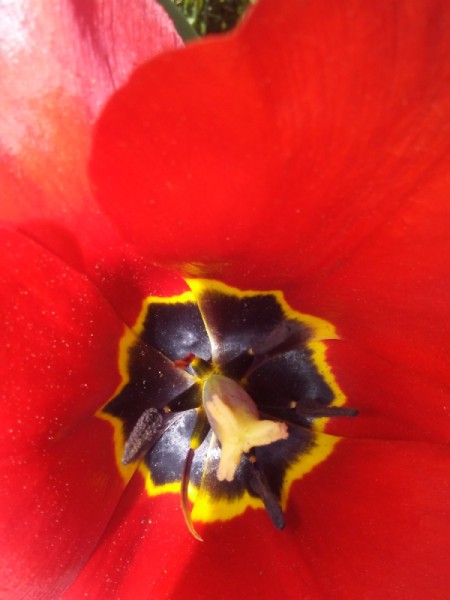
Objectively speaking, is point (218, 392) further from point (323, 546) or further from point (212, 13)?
point (212, 13)

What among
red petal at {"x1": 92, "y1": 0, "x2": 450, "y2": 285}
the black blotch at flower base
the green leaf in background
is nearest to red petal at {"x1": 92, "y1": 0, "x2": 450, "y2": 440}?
→ red petal at {"x1": 92, "y1": 0, "x2": 450, "y2": 285}

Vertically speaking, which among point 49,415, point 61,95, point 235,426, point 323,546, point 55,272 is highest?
point 61,95

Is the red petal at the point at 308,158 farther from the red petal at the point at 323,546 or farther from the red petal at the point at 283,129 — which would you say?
the red petal at the point at 323,546

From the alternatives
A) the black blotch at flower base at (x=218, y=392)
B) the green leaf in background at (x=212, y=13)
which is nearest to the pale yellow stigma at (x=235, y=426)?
the black blotch at flower base at (x=218, y=392)

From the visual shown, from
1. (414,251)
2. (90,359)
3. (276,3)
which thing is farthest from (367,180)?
(90,359)

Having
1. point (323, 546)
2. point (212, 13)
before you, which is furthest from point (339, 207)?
point (212, 13)

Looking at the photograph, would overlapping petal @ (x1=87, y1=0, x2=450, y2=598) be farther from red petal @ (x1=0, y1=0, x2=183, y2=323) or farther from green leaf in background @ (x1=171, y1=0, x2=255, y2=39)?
green leaf in background @ (x1=171, y1=0, x2=255, y2=39)
